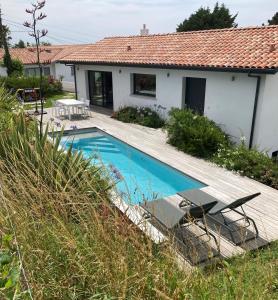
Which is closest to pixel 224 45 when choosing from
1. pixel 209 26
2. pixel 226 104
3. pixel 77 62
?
pixel 226 104

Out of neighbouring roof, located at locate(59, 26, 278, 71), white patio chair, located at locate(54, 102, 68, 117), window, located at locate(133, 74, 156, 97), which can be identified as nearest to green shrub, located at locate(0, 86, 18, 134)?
neighbouring roof, located at locate(59, 26, 278, 71)

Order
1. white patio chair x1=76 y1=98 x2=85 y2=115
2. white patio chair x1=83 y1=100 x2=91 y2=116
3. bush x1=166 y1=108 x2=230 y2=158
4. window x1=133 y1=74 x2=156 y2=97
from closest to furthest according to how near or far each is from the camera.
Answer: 1. bush x1=166 y1=108 x2=230 y2=158
2. window x1=133 y1=74 x2=156 y2=97
3. white patio chair x1=76 y1=98 x2=85 y2=115
4. white patio chair x1=83 y1=100 x2=91 y2=116

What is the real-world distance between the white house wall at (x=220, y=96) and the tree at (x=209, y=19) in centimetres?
2436

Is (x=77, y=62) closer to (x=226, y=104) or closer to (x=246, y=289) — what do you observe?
(x=226, y=104)

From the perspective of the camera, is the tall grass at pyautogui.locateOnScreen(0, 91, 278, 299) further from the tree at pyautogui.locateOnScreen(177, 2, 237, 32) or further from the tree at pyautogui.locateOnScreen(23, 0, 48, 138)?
the tree at pyautogui.locateOnScreen(177, 2, 237, 32)

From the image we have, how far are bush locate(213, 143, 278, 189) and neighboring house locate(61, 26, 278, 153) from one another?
1330 mm

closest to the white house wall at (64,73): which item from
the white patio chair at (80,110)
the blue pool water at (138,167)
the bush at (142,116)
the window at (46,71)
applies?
the window at (46,71)

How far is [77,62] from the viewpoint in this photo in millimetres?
19469

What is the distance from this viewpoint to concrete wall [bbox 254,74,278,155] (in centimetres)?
1025

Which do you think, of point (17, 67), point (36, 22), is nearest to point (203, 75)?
point (36, 22)

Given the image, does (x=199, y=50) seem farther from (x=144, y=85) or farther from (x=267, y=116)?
(x=267, y=116)

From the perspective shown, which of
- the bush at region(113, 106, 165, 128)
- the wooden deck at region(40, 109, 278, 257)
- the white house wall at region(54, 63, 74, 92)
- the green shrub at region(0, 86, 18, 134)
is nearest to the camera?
the wooden deck at region(40, 109, 278, 257)

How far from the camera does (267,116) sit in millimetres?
10695

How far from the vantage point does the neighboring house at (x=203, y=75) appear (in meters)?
10.6
